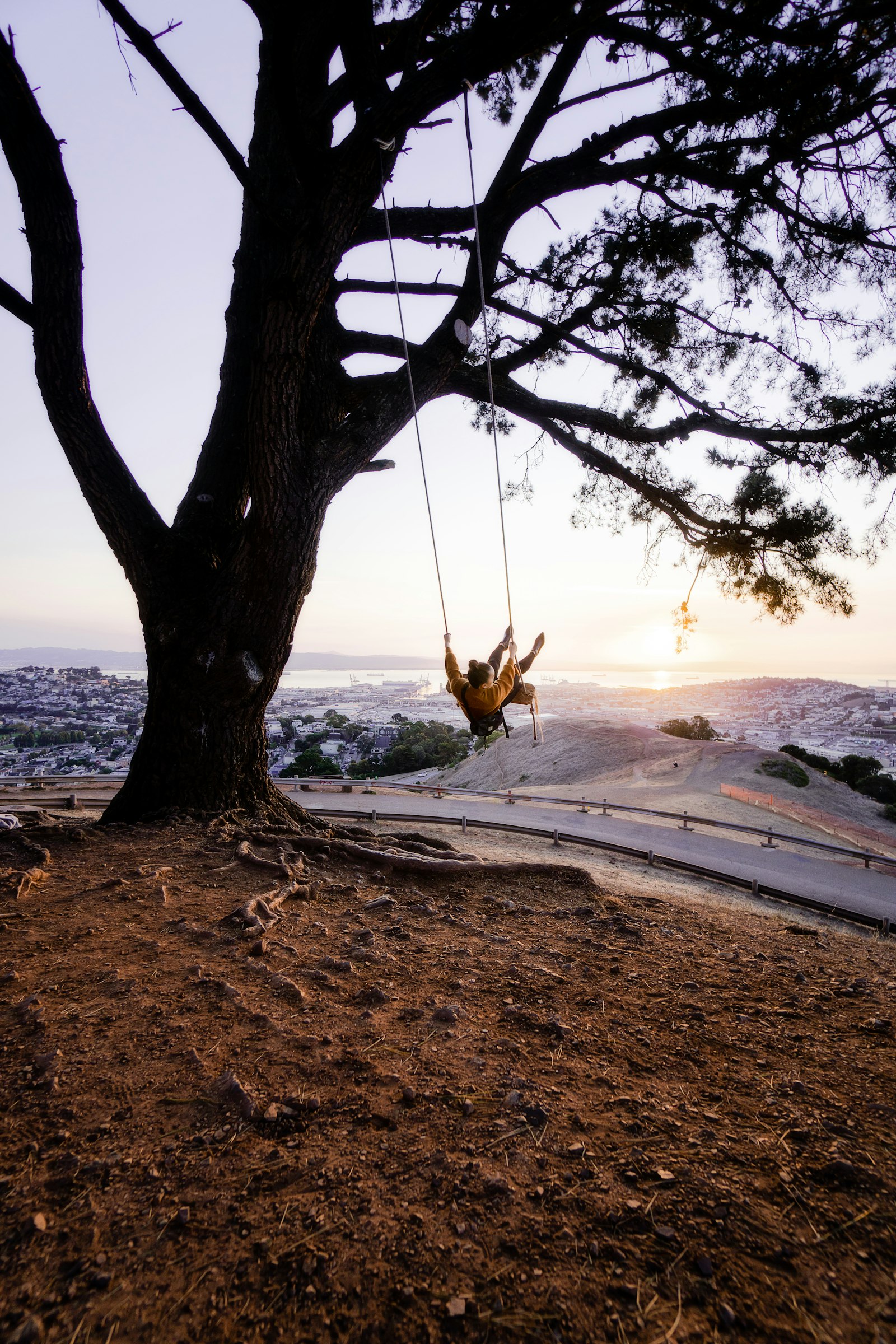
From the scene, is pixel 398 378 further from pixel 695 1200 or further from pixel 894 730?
pixel 894 730

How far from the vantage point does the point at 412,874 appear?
545 centimetres

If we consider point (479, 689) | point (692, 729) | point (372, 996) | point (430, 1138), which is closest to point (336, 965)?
point (372, 996)

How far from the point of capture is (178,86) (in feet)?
15.2

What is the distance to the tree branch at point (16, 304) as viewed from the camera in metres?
5.63

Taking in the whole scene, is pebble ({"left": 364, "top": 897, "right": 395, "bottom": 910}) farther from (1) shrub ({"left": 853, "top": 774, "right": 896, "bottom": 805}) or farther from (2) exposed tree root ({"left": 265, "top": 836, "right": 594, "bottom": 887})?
(1) shrub ({"left": 853, "top": 774, "right": 896, "bottom": 805})

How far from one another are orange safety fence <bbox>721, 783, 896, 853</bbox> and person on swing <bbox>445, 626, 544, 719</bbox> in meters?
14.8

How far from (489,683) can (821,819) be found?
61.2 feet

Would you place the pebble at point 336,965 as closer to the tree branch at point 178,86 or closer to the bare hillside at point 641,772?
the tree branch at point 178,86

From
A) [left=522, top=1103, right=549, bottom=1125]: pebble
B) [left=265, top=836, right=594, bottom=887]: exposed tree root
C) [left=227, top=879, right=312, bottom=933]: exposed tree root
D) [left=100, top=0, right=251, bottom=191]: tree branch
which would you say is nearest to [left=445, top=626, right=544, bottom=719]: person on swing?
[left=265, top=836, right=594, bottom=887]: exposed tree root

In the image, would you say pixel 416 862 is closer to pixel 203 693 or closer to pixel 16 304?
pixel 203 693

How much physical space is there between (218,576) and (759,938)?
19.4 feet

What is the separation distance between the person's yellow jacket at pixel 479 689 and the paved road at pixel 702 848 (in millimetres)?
6320

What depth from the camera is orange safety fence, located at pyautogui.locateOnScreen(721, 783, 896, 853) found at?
17.2m

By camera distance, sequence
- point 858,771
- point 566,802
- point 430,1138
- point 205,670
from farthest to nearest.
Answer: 1. point 858,771
2. point 566,802
3. point 205,670
4. point 430,1138
